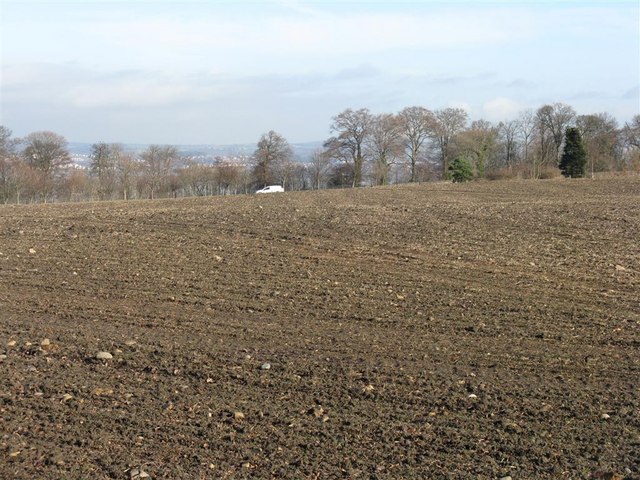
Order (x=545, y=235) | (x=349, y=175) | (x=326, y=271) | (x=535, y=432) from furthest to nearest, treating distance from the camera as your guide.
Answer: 1. (x=349, y=175)
2. (x=545, y=235)
3. (x=326, y=271)
4. (x=535, y=432)

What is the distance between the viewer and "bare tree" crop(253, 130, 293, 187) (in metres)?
76.7

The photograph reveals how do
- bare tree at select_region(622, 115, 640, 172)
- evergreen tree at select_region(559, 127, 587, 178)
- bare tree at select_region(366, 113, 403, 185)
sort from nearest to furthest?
evergreen tree at select_region(559, 127, 587, 178) → bare tree at select_region(622, 115, 640, 172) → bare tree at select_region(366, 113, 403, 185)

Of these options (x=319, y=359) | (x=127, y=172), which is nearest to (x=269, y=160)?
(x=127, y=172)

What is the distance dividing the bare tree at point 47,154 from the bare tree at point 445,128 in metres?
40.4

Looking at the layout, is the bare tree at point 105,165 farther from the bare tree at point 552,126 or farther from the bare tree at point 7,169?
the bare tree at point 552,126

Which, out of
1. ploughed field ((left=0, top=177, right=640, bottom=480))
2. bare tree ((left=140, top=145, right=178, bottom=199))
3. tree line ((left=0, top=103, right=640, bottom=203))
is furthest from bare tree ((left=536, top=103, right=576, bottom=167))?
ploughed field ((left=0, top=177, right=640, bottom=480))

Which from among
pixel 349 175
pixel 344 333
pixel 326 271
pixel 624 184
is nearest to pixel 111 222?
pixel 326 271

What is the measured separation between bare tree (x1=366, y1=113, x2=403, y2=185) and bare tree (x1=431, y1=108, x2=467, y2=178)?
14.5 feet

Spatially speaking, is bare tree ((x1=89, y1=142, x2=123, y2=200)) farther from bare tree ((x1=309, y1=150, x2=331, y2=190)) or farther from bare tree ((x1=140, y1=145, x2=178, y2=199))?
bare tree ((x1=309, y1=150, x2=331, y2=190))

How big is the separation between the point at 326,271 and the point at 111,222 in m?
8.35

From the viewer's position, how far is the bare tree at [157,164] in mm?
74250

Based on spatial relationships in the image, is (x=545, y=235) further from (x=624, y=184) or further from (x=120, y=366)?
(x=624, y=184)

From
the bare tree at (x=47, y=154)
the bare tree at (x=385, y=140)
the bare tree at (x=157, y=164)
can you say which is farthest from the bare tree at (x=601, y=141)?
the bare tree at (x=47, y=154)

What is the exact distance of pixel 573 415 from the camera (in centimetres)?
589
